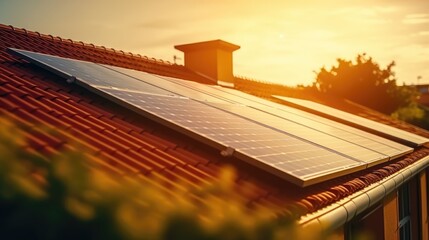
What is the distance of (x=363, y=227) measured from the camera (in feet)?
24.6

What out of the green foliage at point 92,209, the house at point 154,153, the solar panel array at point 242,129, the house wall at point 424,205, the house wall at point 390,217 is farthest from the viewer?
the house wall at point 424,205

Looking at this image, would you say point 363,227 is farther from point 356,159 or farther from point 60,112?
point 60,112

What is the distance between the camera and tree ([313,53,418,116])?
150 feet

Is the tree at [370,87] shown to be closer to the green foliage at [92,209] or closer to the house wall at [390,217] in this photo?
the house wall at [390,217]

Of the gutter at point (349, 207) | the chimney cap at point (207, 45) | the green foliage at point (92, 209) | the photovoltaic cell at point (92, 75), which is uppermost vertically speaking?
the chimney cap at point (207, 45)

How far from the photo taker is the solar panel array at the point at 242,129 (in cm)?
460

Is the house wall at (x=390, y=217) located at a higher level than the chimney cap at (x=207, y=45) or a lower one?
lower

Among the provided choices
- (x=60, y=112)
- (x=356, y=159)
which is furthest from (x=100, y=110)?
(x=356, y=159)

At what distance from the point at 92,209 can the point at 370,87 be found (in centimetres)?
4753

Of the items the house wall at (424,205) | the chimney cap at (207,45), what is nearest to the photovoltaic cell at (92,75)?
the chimney cap at (207,45)

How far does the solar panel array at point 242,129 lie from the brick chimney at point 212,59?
18.5ft

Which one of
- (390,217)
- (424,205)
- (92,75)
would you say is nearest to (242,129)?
(92,75)

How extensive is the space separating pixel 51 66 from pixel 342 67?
149ft

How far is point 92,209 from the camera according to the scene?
155 centimetres
